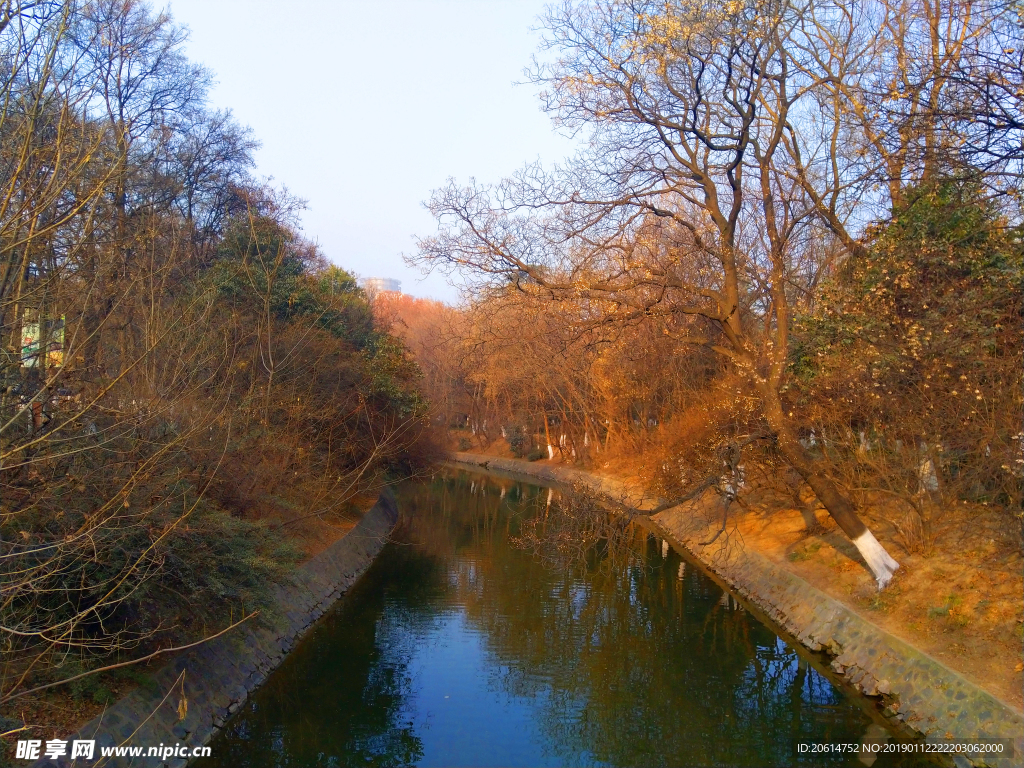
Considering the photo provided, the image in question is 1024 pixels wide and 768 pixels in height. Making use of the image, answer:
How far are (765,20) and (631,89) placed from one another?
2.21m

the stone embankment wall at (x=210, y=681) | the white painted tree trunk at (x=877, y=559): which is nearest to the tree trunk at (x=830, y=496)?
the white painted tree trunk at (x=877, y=559)

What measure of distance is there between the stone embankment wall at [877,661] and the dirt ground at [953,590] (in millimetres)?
168

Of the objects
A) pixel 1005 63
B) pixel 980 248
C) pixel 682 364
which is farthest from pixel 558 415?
pixel 1005 63

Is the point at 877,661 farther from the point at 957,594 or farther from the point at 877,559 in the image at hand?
the point at 877,559

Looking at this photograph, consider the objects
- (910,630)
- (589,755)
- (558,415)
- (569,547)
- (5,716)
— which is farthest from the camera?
(558,415)

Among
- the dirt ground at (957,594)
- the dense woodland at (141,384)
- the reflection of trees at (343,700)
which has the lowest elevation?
the reflection of trees at (343,700)

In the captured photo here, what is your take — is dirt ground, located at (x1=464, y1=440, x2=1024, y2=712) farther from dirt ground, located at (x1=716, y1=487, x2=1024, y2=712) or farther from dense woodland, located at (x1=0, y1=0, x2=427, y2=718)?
dense woodland, located at (x1=0, y1=0, x2=427, y2=718)

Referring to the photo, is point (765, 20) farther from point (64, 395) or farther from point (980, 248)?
point (64, 395)

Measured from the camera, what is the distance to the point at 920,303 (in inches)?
475

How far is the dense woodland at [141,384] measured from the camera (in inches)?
257

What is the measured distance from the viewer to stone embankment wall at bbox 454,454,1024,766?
28.4 ft

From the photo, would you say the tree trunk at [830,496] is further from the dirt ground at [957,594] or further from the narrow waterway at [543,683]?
the narrow waterway at [543,683]

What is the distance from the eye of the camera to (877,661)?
36.6ft

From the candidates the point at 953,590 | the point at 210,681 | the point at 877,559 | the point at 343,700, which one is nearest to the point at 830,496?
the point at 877,559
